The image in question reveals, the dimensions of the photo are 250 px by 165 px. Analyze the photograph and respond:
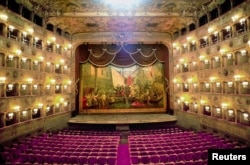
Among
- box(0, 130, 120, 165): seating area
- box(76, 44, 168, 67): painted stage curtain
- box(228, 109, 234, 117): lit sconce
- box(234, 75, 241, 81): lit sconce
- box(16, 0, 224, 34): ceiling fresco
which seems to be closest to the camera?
box(0, 130, 120, 165): seating area

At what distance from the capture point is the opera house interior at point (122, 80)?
47.1 feet

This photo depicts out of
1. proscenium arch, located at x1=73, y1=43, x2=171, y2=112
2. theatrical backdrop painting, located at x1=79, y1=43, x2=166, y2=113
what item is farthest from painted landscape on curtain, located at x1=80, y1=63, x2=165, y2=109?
proscenium arch, located at x1=73, y1=43, x2=171, y2=112

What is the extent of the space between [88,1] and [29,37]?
651cm

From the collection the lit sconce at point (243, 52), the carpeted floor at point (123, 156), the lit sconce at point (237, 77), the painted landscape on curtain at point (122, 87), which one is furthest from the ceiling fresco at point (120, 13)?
the carpeted floor at point (123, 156)

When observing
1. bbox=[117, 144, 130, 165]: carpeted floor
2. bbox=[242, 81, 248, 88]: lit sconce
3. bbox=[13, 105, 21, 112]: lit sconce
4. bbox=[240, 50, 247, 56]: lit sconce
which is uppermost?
bbox=[240, 50, 247, 56]: lit sconce

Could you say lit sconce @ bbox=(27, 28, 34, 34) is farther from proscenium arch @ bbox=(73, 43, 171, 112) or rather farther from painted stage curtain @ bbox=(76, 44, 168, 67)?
painted stage curtain @ bbox=(76, 44, 168, 67)

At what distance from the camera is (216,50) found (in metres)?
18.5

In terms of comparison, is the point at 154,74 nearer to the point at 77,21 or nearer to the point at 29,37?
the point at 77,21

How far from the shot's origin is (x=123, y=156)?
1305 cm

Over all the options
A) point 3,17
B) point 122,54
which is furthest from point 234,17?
point 3,17

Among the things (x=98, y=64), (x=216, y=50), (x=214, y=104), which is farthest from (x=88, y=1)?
(x=214, y=104)

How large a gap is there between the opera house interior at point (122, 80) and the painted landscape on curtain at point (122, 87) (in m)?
0.14

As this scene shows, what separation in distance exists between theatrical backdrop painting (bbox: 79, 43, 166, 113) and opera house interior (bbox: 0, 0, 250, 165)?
0.45ft

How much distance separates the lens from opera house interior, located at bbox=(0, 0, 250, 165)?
14344 mm
